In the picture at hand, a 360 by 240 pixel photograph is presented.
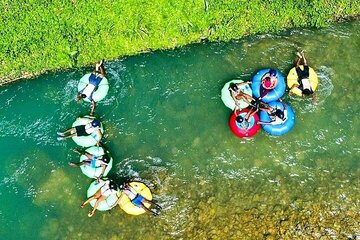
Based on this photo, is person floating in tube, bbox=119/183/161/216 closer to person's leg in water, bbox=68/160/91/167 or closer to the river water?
the river water

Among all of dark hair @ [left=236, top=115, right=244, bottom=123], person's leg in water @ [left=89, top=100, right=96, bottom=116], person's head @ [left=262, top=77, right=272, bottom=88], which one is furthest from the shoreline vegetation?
dark hair @ [left=236, top=115, right=244, bottom=123]

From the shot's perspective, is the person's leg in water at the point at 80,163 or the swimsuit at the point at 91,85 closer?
the person's leg in water at the point at 80,163

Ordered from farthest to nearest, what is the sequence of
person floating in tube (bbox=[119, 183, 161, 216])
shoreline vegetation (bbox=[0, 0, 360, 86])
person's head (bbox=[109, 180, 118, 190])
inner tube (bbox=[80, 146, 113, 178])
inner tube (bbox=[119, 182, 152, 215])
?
shoreline vegetation (bbox=[0, 0, 360, 86])
inner tube (bbox=[80, 146, 113, 178])
inner tube (bbox=[119, 182, 152, 215])
person floating in tube (bbox=[119, 183, 161, 216])
person's head (bbox=[109, 180, 118, 190])

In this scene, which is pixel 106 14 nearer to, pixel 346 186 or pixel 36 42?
pixel 36 42

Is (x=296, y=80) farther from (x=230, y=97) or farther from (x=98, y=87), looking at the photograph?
(x=98, y=87)

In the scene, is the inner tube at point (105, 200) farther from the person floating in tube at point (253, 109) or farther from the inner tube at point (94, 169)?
the person floating in tube at point (253, 109)

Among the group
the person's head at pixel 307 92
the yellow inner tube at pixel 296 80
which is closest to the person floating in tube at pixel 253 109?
the yellow inner tube at pixel 296 80
